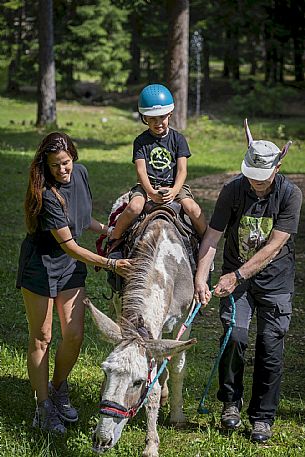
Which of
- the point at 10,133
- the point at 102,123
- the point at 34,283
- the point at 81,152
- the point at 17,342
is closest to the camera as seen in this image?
the point at 34,283

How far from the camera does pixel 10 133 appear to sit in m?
22.4

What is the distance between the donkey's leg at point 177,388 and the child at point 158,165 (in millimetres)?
1037

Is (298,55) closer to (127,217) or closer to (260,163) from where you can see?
(127,217)

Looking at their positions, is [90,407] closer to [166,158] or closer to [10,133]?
[166,158]

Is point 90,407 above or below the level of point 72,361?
below

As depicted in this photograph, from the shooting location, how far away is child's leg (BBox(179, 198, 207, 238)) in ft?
19.2

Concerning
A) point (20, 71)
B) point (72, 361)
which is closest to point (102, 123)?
point (20, 71)

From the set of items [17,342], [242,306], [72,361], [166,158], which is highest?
[166,158]

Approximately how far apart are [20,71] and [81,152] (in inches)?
590

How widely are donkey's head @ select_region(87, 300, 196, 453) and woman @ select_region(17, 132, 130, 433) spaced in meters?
0.72

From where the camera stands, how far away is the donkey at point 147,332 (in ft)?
13.3

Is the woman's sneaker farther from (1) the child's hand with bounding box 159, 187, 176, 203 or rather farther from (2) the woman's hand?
(1) the child's hand with bounding box 159, 187, 176, 203

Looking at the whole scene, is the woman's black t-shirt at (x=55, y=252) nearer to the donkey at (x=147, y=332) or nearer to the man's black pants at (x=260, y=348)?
the donkey at (x=147, y=332)

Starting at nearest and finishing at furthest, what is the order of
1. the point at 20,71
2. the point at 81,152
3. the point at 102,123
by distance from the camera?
the point at 81,152, the point at 102,123, the point at 20,71
